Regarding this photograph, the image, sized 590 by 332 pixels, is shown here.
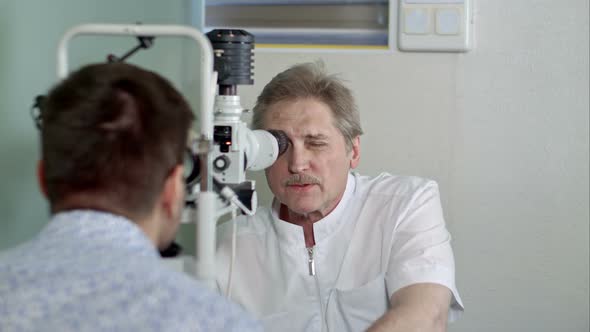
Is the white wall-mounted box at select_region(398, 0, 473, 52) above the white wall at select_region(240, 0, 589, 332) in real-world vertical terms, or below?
above

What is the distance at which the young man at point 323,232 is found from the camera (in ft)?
7.00

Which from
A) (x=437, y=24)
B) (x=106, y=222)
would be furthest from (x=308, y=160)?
(x=106, y=222)

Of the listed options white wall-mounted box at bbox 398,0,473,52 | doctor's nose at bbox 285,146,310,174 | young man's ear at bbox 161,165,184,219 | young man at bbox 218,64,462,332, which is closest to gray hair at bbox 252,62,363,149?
young man at bbox 218,64,462,332

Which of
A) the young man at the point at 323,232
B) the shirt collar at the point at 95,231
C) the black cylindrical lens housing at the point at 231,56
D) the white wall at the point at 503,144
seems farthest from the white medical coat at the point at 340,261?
the shirt collar at the point at 95,231

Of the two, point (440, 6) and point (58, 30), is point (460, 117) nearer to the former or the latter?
point (440, 6)

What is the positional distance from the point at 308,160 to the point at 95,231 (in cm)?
114

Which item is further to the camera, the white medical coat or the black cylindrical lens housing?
the white medical coat

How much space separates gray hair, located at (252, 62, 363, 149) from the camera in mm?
2225

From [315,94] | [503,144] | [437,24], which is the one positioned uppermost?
[437,24]

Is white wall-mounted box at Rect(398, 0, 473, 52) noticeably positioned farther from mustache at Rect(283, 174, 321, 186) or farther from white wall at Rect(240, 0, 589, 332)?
mustache at Rect(283, 174, 321, 186)

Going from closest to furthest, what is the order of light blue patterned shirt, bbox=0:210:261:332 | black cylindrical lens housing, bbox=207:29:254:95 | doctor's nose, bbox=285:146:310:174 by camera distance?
light blue patterned shirt, bbox=0:210:261:332, black cylindrical lens housing, bbox=207:29:254:95, doctor's nose, bbox=285:146:310:174

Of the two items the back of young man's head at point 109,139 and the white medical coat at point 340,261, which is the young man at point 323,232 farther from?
the back of young man's head at point 109,139

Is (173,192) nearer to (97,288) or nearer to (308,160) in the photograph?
(97,288)

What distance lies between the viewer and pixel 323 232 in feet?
7.20
